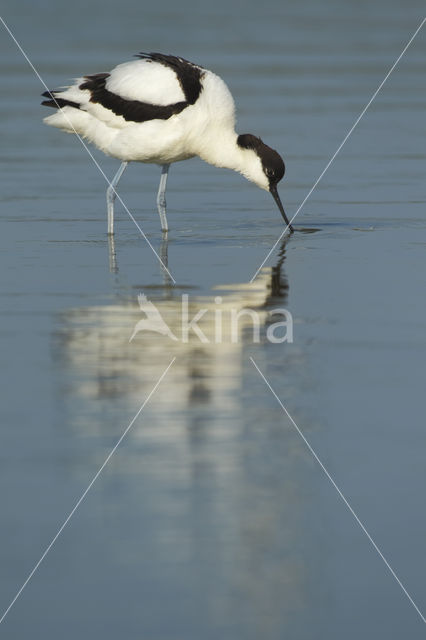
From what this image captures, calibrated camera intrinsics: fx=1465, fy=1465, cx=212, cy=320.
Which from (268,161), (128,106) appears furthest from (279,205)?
(128,106)

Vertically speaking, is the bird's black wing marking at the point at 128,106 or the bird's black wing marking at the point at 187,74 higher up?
the bird's black wing marking at the point at 187,74

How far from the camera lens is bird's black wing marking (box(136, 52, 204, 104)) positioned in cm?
1222

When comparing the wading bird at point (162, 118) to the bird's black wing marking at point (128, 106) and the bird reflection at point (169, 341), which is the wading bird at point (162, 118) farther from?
the bird reflection at point (169, 341)

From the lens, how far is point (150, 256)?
11320 millimetres

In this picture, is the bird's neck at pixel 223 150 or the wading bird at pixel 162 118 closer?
the wading bird at pixel 162 118

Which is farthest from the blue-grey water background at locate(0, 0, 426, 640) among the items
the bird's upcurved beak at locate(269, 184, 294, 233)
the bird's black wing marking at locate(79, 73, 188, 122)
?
the bird's black wing marking at locate(79, 73, 188, 122)

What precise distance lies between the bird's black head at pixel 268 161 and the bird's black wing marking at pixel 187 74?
0.71 metres

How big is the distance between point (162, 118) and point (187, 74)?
47 cm

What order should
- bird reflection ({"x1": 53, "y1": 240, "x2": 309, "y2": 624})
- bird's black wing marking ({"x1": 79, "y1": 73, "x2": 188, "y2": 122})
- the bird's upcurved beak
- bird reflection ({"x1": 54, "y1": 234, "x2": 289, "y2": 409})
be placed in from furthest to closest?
1. the bird's upcurved beak
2. bird's black wing marking ({"x1": 79, "y1": 73, "x2": 188, "y2": 122})
3. bird reflection ({"x1": 54, "y1": 234, "x2": 289, "y2": 409})
4. bird reflection ({"x1": 53, "y1": 240, "x2": 309, "y2": 624})

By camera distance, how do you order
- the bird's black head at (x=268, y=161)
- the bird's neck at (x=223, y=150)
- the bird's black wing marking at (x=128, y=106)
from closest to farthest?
the bird's black wing marking at (x=128, y=106) → the bird's neck at (x=223, y=150) → the bird's black head at (x=268, y=161)

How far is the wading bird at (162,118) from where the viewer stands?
1220 cm

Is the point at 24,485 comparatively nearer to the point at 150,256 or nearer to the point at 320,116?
the point at 150,256
